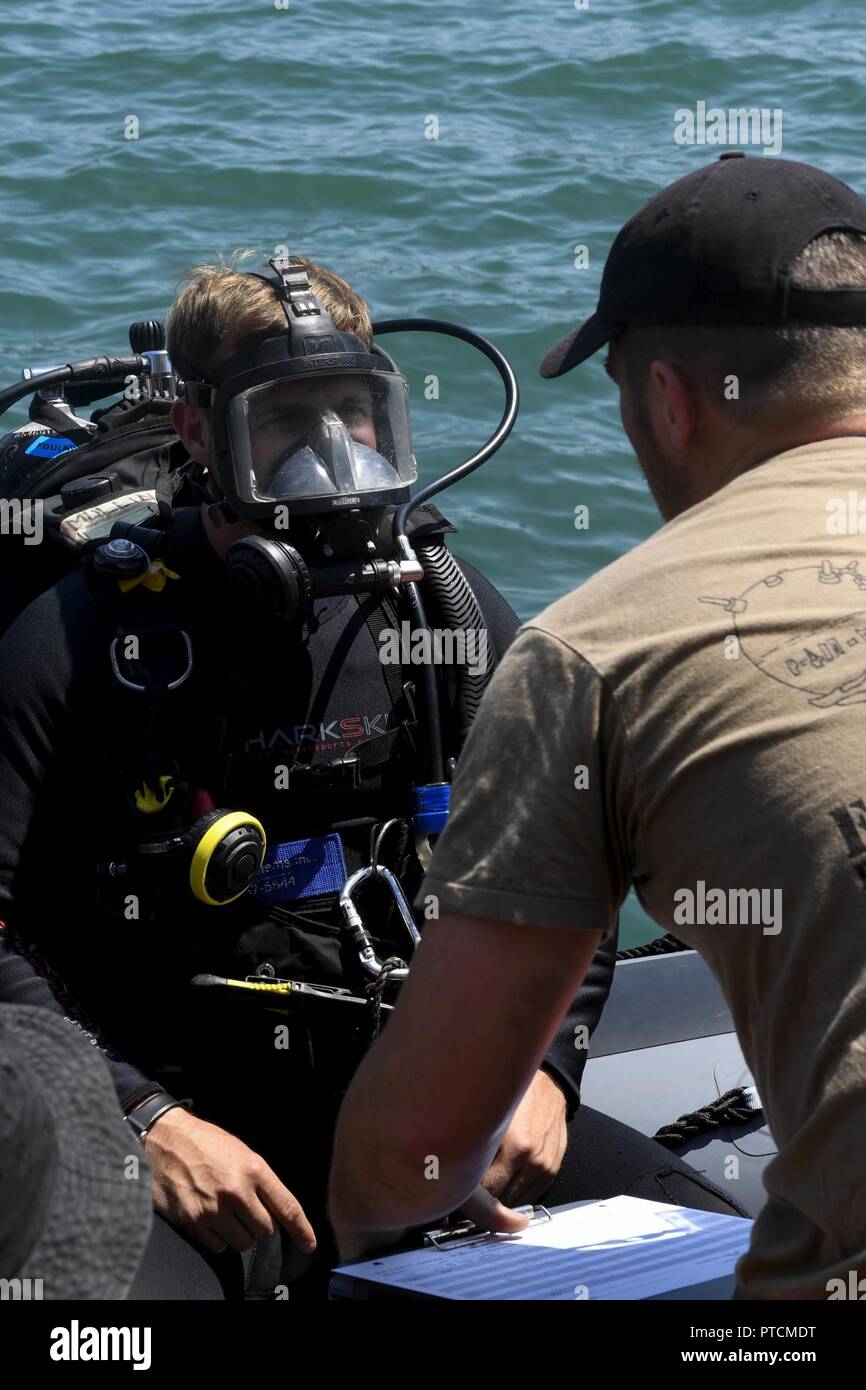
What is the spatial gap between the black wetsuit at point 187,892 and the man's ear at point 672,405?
0.75 meters

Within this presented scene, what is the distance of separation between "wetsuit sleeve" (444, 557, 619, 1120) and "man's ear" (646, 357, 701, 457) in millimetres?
698

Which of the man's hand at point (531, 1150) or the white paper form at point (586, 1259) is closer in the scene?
the white paper form at point (586, 1259)

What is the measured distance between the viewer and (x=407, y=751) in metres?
2.39

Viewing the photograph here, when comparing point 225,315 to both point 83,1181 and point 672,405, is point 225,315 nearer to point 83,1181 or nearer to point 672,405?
point 672,405

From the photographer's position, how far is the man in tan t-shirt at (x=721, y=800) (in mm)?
1343

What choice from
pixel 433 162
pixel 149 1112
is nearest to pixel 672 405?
pixel 149 1112

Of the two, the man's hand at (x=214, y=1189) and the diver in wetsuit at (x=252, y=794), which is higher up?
the diver in wetsuit at (x=252, y=794)

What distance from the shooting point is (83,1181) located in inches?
36.1

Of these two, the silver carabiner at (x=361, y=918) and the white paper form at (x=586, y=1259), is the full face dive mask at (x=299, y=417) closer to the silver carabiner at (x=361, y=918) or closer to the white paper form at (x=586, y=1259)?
the silver carabiner at (x=361, y=918)

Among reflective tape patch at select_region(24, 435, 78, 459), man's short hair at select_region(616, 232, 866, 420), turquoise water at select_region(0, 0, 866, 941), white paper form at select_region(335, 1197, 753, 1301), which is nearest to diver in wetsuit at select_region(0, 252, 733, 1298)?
white paper form at select_region(335, 1197, 753, 1301)

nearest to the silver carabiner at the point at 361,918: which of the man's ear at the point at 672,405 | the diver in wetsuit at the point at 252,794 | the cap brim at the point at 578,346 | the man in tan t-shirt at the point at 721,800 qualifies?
the diver in wetsuit at the point at 252,794
